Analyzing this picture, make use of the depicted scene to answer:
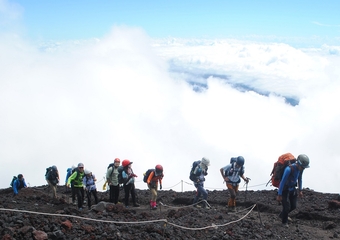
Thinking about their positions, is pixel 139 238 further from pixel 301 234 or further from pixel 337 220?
pixel 337 220

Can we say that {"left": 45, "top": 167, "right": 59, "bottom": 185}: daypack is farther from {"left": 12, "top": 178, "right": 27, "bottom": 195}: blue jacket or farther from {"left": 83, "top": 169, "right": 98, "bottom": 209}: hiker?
{"left": 83, "top": 169, "right": 98, "bottom": 209}: hiker

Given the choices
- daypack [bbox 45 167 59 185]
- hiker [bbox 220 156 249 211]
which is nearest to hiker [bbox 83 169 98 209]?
daypack [bbox 45 167 59 185]

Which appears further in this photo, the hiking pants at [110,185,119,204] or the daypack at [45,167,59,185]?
the daypack at [45,167,59,185]

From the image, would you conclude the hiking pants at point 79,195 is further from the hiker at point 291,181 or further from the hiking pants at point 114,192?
the hiker at point 291,181

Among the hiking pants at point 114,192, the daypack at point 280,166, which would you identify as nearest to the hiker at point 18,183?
the hiking pants at point 114,192

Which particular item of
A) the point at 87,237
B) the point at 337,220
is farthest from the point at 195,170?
the point at 87,237

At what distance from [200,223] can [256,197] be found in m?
7.21

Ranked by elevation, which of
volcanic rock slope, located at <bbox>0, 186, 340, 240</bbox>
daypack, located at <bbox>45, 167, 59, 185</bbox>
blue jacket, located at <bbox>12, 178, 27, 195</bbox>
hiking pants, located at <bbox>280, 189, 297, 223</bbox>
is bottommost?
volcanic rock slope, located at <bbox>0, 186, 340, 240</bbox>

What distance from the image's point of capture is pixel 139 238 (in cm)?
962

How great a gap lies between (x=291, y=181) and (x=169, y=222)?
162 inches

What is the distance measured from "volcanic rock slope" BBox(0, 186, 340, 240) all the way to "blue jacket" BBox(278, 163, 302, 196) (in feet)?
4.25

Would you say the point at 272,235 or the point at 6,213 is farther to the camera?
the point at 272,235

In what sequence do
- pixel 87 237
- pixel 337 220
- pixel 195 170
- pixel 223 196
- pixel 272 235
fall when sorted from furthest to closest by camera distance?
pixel 223 196 → pixel 195 170 → pixel 337 220 → pixel 272 235 → pixel 87 237

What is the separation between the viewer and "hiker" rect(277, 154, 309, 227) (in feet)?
38.0
